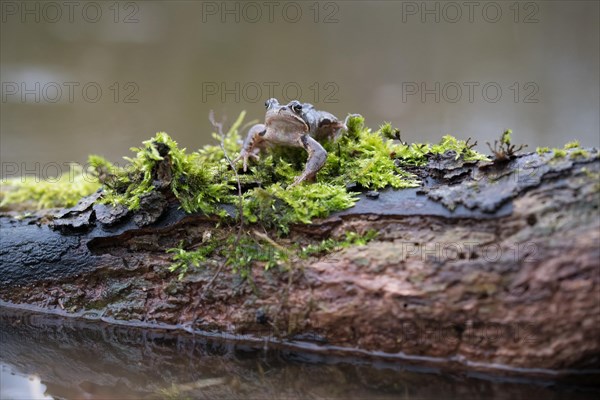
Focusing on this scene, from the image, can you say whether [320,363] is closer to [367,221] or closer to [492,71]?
[367,221]

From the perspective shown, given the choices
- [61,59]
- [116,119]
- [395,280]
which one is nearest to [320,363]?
[395,280]

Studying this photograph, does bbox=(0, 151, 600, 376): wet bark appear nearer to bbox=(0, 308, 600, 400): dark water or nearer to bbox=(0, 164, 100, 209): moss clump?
bbox=(0, 308, 600, 400): dark water

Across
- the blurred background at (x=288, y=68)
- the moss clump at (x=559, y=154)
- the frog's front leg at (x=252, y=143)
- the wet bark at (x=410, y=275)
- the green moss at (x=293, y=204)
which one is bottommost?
the wet bark at (x=410, y=275)

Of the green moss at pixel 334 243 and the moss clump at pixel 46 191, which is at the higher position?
the moss clump at pixel 46 191

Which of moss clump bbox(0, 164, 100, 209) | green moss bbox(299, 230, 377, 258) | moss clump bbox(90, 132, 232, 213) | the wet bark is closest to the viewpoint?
the wet bark

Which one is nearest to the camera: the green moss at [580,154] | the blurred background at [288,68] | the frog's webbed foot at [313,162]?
the green moss at [580,154]

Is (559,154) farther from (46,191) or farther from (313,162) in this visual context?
(46,191)

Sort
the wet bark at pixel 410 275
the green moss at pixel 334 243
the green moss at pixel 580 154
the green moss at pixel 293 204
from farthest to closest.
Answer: the green moss at pixel 293 204, the green moss at pixel 334 243, the green moss at pixel 580 154, the wet bark at pixel 410 275

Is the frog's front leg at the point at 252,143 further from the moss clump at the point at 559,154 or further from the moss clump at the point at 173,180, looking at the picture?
the moss clump at the point at 559,154

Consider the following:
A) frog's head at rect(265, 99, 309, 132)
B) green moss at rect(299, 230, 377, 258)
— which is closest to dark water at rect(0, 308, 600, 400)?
green moss at rect(299, 230, 377, 258)

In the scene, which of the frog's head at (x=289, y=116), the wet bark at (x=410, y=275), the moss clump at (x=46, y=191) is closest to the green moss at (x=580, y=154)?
the wet bark at (x=410, y=275)
